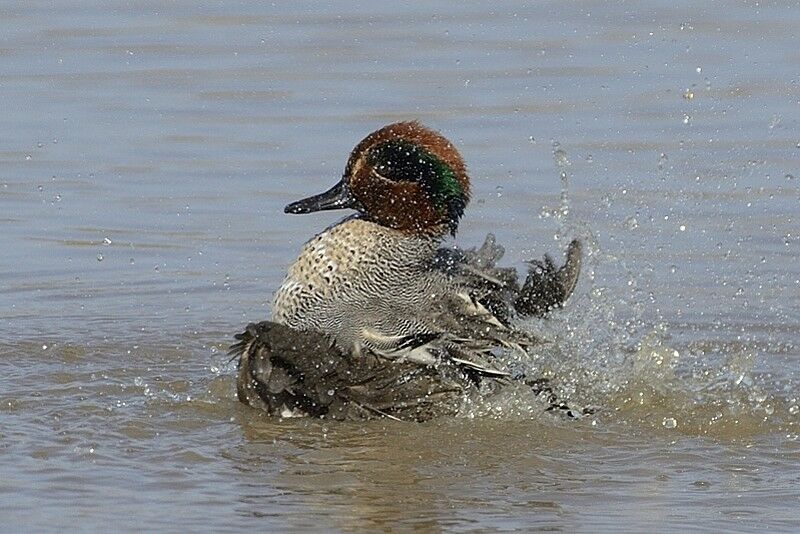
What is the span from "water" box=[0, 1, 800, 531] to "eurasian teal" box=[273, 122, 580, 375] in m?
0.28

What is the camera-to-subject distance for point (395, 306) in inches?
262

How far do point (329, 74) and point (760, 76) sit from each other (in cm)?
269

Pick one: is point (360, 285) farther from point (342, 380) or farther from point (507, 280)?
point (507, 280)

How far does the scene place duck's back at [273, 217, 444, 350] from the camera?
661 centimetres

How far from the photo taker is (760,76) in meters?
11.4

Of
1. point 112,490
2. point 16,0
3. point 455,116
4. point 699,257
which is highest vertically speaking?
point 16,0

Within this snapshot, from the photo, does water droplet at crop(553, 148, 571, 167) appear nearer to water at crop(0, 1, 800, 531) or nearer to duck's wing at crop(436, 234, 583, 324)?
water at crop(0, 1, 800, 531)

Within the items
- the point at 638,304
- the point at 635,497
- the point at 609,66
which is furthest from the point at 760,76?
the point at 635,497

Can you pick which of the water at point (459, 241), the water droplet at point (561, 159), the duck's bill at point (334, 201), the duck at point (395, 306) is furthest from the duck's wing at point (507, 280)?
the water droplet at point (561, 159)

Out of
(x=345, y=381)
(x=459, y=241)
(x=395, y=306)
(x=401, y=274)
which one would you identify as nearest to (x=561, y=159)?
(x=459, y=241)

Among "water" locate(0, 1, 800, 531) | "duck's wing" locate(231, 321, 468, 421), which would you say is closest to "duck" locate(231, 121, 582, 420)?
"duck's wing" locate(231, 321, 468, 421)

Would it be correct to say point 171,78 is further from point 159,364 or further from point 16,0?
point 159,364

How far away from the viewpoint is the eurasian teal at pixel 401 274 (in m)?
6.57

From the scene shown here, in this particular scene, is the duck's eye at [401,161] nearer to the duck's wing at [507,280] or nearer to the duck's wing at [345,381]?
the duck's wing at [507,280]
